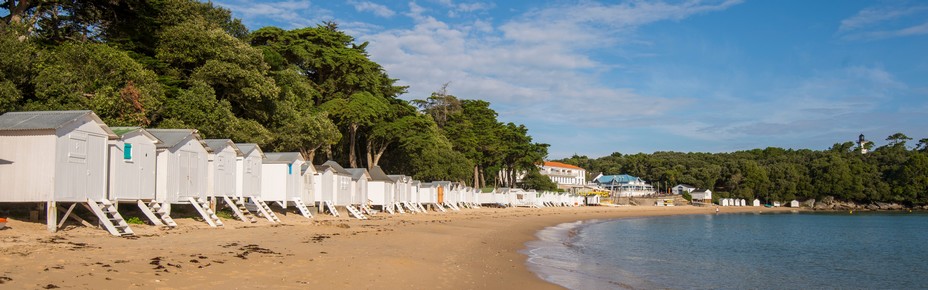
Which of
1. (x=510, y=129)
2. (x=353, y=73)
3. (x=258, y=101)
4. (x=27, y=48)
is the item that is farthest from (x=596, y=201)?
(x=27, y=48)

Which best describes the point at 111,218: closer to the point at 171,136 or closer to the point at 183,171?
the point at 183,171

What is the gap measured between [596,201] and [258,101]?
87878mm

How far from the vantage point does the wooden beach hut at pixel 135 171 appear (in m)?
19.3

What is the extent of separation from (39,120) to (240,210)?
33.7ft

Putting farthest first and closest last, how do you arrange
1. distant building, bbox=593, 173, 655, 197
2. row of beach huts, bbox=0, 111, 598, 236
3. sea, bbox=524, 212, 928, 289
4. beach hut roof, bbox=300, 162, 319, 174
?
distant building, bbox=593, 173, 655, 197
beach hut roof, bbox=300, 162, 319, 174
sea, bbox=524, 212, 928, 289
row of beach huts, bbox=0, 111, 598, 236

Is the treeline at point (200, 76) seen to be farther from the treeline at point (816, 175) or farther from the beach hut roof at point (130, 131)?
the treeline at point (816, 175)

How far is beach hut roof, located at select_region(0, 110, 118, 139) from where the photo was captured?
55.6ft

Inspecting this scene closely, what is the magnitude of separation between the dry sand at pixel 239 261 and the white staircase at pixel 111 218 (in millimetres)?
262

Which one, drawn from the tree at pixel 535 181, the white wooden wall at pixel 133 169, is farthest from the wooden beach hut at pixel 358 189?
the tree at pixel 535 181

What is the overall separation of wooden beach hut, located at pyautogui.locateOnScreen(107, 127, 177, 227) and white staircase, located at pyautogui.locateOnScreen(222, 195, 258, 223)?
3710 mm

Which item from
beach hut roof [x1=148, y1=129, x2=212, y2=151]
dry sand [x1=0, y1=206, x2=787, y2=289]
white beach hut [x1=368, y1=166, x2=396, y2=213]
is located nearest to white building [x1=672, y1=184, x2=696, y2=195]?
white beach hut [x1=368, y1=166, x2=396, y2=213]

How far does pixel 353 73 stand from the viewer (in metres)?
52.9

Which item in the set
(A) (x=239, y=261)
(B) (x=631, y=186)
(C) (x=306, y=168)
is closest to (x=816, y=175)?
(B) (x=631, y=186)

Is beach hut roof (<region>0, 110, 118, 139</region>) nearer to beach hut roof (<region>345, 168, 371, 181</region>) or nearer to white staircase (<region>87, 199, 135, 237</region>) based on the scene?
white staircase (<region>87, 199, 135, 237</region>)
